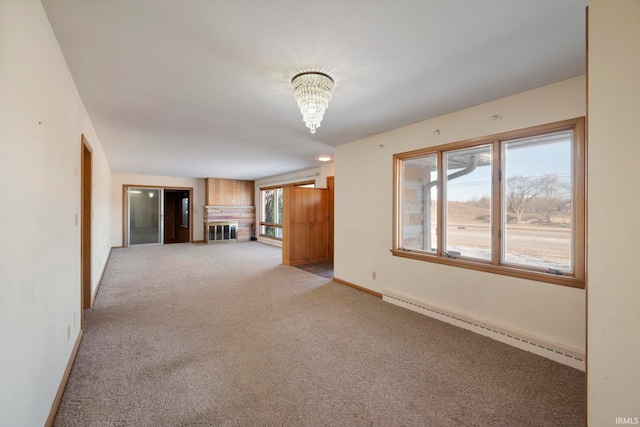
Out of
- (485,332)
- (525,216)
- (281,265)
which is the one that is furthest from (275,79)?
(281,265)

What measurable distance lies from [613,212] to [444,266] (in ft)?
7.30

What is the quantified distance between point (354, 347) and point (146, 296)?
313 cm

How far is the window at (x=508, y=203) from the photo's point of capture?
92.8 inches

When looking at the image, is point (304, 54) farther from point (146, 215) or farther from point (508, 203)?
point (146, 215)

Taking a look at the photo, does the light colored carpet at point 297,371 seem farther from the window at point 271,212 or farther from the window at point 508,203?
the window at point 271,212

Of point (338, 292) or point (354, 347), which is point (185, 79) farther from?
point (338, 292)

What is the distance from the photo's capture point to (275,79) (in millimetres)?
2268

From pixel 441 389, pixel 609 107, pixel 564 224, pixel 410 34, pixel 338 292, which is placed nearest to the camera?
pixel 609 107

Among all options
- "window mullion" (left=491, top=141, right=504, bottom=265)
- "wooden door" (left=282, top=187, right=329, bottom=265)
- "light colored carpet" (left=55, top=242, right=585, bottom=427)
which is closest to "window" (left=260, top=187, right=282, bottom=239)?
"wooden door" (left=282, top=187, right=329, bottom=265)

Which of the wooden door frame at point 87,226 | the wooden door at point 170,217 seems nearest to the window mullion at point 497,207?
the wooden door frame at point 87,226

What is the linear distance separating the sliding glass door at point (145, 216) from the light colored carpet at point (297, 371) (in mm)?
5934

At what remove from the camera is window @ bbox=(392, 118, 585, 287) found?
7.73 ft

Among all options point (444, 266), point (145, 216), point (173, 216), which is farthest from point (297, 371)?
point (173, 216)

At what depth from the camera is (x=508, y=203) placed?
2746 millimetres
